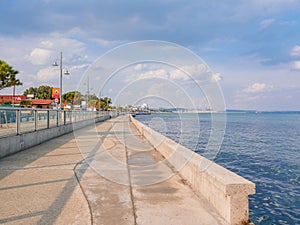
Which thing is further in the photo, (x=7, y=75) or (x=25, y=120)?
(x=7, y=75)

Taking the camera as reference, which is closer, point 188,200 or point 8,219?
point 8,219

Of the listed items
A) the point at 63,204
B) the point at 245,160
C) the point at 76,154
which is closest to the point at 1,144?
the point at 76,154

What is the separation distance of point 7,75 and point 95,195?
32.4 meters

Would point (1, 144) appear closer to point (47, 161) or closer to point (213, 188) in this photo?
point (47, 161)

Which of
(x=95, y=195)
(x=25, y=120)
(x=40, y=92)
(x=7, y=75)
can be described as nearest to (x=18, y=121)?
(x=25, y=120)

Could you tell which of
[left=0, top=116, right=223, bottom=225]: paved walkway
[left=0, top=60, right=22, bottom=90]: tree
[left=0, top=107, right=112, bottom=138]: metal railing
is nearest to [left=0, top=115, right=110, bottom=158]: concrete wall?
[left=0, top=107, right=112, bottom=138]: metal railing

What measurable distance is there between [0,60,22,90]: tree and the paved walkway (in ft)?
89.2

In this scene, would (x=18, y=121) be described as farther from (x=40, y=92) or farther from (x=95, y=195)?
(x=40, y=92)

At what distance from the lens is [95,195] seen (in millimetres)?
5129

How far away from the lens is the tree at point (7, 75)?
31688 millimetres

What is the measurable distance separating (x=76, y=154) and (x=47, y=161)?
1710mm

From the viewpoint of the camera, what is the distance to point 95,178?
644 cm

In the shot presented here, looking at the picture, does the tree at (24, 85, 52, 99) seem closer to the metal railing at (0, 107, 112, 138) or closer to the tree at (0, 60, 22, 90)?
the tree at (0, 60, 22, 90)

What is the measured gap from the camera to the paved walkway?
4102 mm
